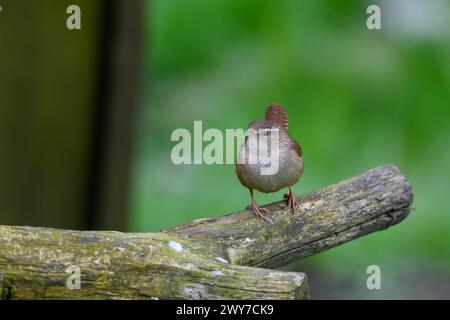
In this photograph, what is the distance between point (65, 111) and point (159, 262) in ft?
8.28

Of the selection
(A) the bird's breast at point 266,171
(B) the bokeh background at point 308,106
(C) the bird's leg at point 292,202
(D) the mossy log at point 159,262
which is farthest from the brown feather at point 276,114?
(B) the bokeh background at point 308,106

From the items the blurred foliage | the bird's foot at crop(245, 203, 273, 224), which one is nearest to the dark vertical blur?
the blurred foliage

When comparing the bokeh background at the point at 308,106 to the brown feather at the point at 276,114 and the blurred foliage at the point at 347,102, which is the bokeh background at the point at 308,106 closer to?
the blurred foliage at the point at 347,102

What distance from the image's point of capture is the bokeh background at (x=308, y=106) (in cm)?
505

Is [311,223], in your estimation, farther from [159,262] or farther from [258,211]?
[159,262]

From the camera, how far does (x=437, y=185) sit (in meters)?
5.85

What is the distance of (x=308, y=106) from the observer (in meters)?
5.84

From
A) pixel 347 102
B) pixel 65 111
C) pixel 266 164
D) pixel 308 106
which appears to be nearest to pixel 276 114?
pixel 266 164

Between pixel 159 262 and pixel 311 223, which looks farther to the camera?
pixel 311 223

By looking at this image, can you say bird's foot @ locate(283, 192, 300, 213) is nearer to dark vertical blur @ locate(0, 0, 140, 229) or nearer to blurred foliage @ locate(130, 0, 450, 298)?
dark vertical blur @ locate(0, 0, 140, 229)

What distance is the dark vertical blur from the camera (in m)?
4.37

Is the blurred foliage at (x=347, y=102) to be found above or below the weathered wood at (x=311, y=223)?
above
